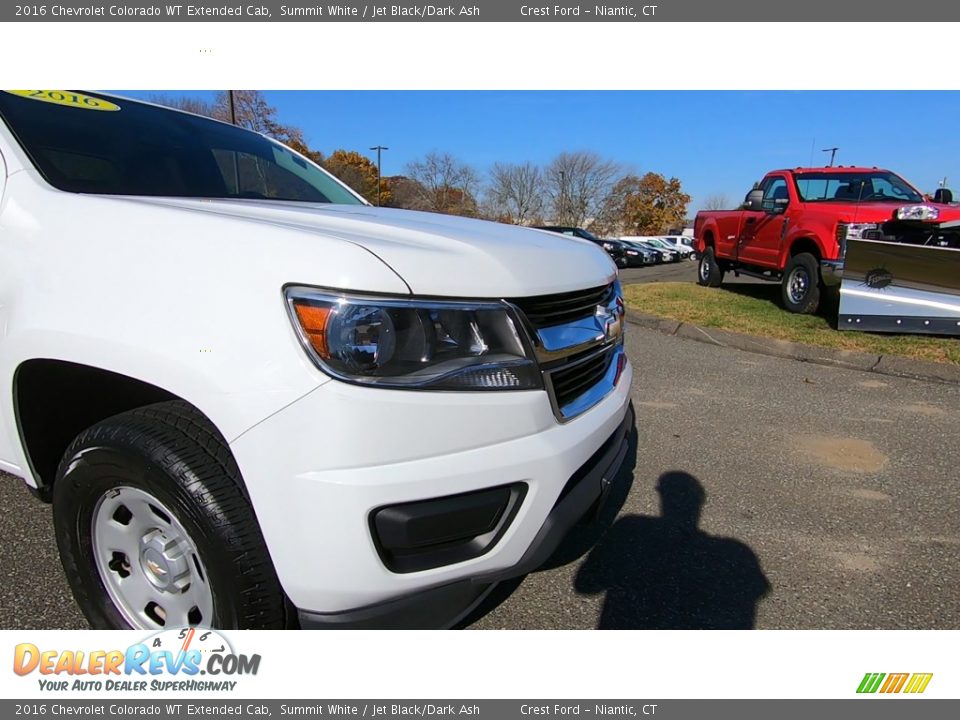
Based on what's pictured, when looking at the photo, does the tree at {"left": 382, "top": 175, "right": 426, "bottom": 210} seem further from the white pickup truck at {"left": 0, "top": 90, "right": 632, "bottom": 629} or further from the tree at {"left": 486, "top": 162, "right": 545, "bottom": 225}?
the white pickup truck at {"left": 0, "top": 90, "right": 632, "bottom": 629}

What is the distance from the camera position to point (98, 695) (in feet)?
5.28

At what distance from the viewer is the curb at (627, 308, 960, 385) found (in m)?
5.21

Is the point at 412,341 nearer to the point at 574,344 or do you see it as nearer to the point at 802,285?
the point at 574,344

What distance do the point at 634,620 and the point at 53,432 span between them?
210 cm

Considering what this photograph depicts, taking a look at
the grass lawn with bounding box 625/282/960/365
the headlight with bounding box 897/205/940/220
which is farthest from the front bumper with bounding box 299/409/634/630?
the headlight with bounding box 897/205/940/220

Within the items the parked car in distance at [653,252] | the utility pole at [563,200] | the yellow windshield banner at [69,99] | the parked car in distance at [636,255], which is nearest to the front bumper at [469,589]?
the yellow windshield banner at [69,99]

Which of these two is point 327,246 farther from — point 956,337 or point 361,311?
point 956,337

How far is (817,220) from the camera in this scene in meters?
7.65

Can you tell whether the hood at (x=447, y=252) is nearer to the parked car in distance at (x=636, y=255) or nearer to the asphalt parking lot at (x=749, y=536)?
the asphalt parking lot at (x=749, y=536)

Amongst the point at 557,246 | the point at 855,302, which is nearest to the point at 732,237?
the point at 855,302

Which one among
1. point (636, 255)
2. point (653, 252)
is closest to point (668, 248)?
point (653, 252)

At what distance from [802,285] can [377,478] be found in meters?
8.29

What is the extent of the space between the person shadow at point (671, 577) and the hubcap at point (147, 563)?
1341 millimetres

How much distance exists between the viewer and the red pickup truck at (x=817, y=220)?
22.5 feet
